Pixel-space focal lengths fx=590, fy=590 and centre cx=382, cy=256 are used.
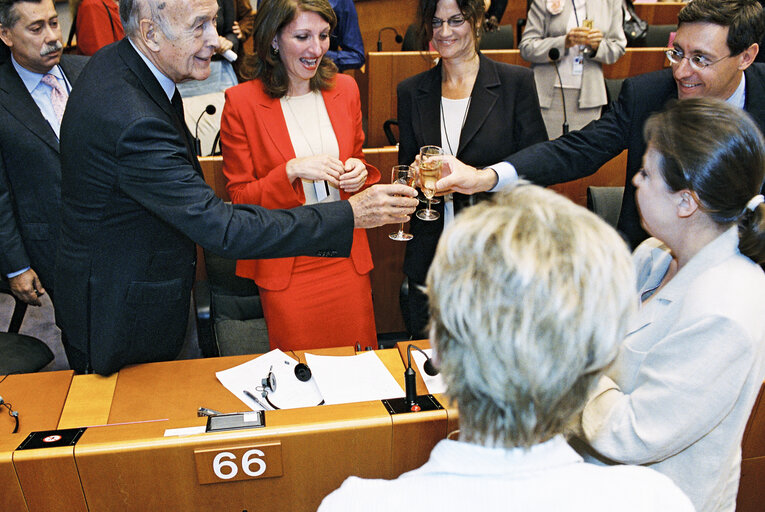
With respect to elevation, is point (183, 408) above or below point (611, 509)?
below

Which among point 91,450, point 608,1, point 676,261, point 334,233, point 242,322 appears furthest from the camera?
point 608,1

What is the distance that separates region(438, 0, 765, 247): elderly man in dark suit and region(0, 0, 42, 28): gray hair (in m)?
1.93

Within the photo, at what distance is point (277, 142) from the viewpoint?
2.43 m

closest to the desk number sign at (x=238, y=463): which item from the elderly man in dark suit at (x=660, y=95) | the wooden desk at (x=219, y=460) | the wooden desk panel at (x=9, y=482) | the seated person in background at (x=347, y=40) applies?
the wooden desk at (x=219, y=460)

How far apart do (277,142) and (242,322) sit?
3.08 feet

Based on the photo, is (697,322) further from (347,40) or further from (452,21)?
(347,40)

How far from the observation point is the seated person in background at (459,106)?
2.53 metres

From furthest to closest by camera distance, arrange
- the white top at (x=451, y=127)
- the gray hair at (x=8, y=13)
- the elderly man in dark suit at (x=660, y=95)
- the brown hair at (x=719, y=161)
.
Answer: the white top at (x=451, y=127)
the gray hair at (x=8, y=13)
the elderly man in dark suit at (x=660, y=95)
the brown hair at (x=719, y=161)

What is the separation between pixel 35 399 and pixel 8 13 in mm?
1741

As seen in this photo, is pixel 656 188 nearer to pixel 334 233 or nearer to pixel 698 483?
pixel 698 483

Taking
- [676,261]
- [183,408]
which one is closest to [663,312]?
[676,261]

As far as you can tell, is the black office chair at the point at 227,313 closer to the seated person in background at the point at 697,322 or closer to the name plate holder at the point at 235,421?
the name plate holder at the point at 235,421

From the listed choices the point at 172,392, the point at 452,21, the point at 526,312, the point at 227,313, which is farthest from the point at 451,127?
the point at 526,312

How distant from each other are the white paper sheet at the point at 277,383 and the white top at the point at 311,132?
0.84 meters
